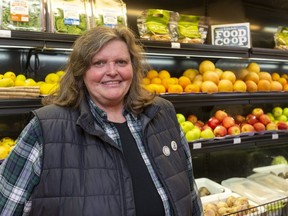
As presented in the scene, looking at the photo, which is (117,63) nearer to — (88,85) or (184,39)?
(88,85)

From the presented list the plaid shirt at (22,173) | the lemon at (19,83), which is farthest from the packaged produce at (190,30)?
the plaid shirt at (22,173)

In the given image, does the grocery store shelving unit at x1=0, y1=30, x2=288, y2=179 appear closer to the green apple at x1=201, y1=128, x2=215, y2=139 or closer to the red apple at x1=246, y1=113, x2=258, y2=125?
the green apple at x1=201, y1=128, x2=215, y2=139

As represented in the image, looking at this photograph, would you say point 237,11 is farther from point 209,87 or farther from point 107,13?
point 107,13

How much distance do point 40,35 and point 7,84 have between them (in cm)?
37

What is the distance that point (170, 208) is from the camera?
4.49 ft

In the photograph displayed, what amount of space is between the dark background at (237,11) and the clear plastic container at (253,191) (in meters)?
1.62

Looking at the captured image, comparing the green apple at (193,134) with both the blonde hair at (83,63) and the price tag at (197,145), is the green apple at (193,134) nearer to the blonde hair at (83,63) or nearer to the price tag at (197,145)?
the price tag at (197,145)

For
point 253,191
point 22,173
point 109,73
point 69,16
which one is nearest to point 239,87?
point 253,191

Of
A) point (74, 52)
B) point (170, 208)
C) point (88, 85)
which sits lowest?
point (170, 208)

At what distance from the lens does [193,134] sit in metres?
2.61

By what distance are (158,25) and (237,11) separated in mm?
1404

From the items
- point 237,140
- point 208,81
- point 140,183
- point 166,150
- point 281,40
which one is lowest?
point 237,140

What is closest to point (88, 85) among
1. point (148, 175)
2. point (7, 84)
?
point (148, 175)

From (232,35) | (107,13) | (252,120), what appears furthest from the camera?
(252,120)
